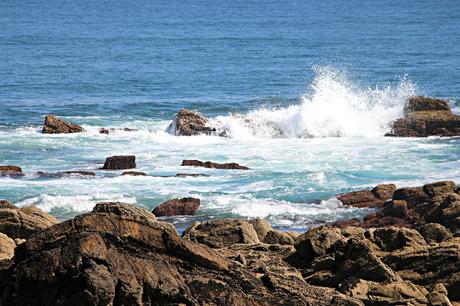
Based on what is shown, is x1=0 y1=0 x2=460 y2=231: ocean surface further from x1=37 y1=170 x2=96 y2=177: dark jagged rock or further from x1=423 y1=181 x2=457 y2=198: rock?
x1=423 y1=181 x2=457 y2=198: rock

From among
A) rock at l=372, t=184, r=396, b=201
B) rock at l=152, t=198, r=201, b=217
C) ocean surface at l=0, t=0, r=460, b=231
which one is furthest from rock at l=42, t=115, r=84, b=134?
rock at l=372, t=184, r=396, b=201

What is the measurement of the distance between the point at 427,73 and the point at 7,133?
3020 centimetres

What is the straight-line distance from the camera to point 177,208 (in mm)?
26000

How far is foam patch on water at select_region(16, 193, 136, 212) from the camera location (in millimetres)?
27062

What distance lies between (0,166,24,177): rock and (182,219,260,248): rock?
15.2m

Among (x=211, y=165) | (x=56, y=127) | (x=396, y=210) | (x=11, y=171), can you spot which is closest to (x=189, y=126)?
(x=56, y=127)

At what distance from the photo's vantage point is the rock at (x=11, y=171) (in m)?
31.3

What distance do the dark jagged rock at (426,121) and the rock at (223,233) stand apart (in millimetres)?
A: 23667

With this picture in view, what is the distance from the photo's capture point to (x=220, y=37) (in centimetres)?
9025

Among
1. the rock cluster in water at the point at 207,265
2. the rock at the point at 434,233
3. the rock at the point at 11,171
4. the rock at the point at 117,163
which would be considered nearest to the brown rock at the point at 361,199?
the rock at the point at 117,163

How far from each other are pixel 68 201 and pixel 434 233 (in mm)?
12418

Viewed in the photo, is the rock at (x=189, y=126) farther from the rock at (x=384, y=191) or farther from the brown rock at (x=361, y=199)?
the rock at (x=384, y=191)

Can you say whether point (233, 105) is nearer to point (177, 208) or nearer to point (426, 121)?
point (426, 121)

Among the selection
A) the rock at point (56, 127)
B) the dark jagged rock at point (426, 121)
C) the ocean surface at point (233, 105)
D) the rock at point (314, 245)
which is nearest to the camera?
the rock at point (314, 245)
